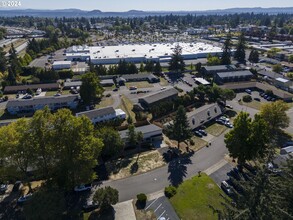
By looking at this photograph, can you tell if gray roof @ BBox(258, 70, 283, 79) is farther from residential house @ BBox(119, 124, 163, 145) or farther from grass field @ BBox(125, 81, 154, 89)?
residential house @ BBox(119, 124, 163, 145)

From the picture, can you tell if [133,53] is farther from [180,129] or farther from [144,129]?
[180,129]

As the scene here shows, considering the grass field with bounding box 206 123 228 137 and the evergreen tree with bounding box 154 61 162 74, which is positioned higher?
the evergreen tree with bounding box 154 61 162 74

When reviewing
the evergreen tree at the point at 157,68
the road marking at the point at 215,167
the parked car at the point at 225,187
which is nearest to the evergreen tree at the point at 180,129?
the road marking at the point at 215,167

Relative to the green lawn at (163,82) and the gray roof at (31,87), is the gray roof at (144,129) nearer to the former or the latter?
the green lawn at (163,82)

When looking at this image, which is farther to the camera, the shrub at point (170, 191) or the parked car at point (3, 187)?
the parked car at point (3, 187)

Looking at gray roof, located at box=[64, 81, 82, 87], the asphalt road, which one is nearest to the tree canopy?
gray roof, located at box=[64, 81, 82, 87]

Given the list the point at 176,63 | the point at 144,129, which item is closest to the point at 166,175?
the point at 144,129
